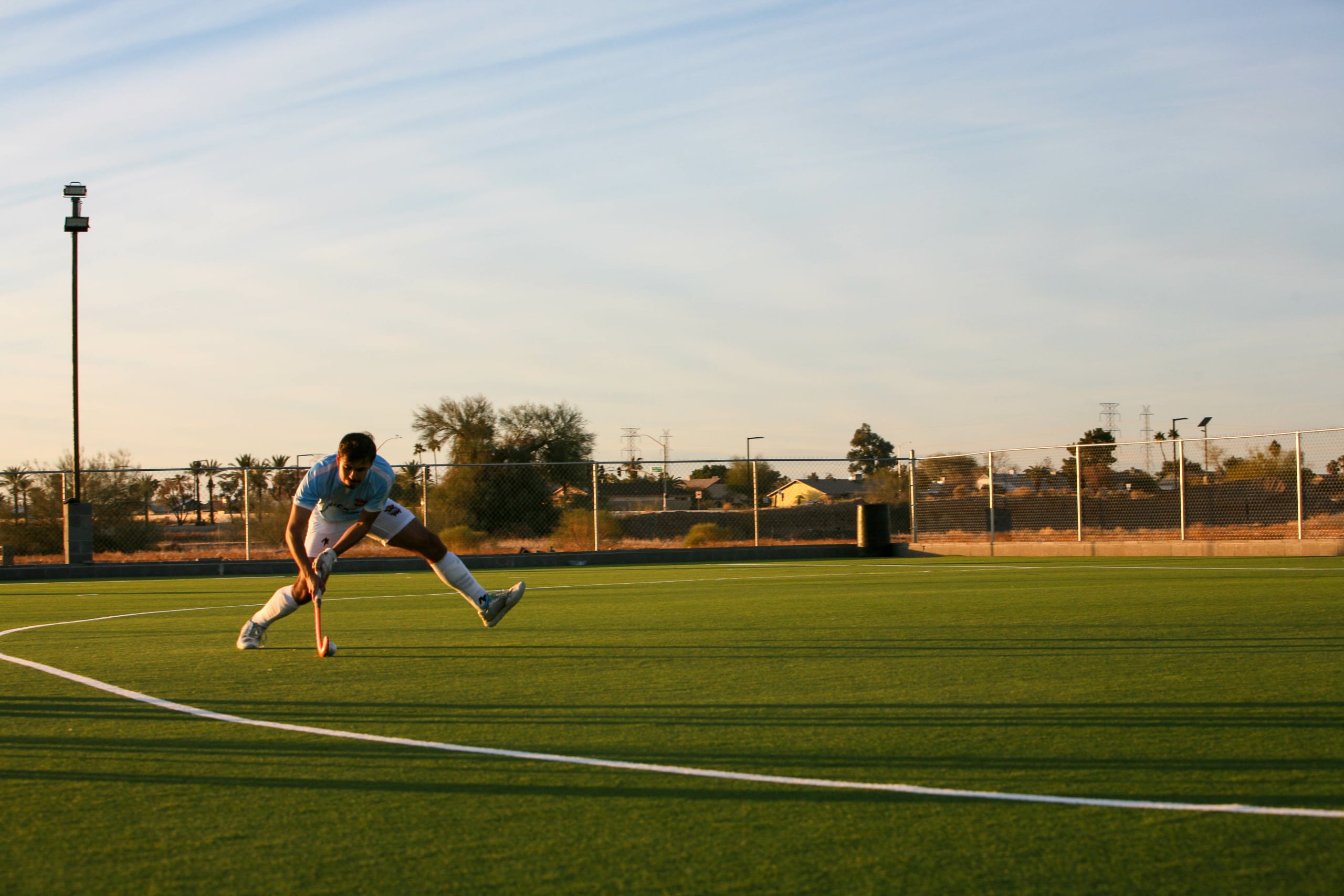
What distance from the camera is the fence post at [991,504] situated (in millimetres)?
23281

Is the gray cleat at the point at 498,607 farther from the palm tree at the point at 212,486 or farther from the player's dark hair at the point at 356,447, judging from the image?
the palm tree at the point at 212,486

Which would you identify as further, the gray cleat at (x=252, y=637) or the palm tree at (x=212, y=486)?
the palm tree at (x=212, y=486)

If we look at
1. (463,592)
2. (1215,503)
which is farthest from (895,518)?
(463,592)

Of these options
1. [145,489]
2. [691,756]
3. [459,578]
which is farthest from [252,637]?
[145,489]

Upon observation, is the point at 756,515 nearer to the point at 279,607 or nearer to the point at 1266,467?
the point at 1266,467

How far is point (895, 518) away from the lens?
2745 centimetres

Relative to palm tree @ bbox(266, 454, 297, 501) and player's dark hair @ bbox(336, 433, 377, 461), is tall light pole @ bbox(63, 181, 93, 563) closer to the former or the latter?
palm tree @ bbox(266, 454, 297, 501)

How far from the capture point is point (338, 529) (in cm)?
872

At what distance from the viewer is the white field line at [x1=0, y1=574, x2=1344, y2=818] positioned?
3.82 metres

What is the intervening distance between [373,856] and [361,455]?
458 centimetres

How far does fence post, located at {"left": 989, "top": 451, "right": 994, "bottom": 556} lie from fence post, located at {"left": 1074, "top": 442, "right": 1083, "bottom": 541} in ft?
5.25

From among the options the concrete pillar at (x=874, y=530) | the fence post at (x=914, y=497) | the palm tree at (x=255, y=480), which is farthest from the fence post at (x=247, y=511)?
the fence post at (x=914, y=497)

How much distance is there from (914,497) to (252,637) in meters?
18.8

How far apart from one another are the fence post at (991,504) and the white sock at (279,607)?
56.1 feet
